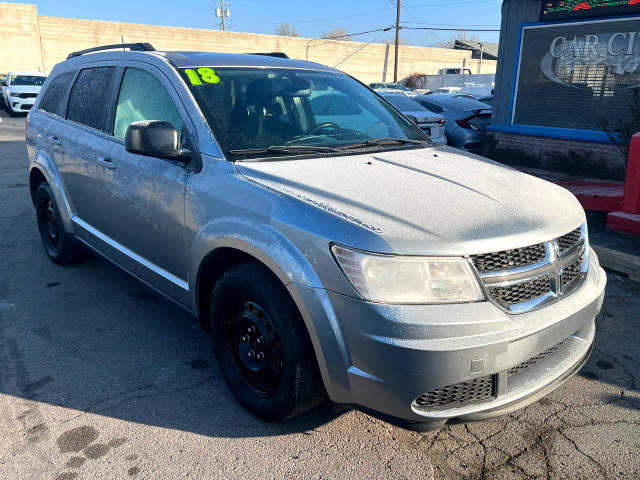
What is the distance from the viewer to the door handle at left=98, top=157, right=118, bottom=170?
3646 millimetres

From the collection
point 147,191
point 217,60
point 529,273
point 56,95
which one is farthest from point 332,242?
point 56,95

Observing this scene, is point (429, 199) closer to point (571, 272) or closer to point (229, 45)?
point (571, 272)

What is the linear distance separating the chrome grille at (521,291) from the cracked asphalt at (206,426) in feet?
2.69

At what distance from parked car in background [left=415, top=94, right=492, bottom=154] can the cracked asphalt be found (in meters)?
7.47

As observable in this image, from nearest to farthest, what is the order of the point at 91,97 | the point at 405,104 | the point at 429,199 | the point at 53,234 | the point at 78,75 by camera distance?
the point at 429,199 → the point at 91,97 → the point at 78,75 → the point at 53,234 → the point at 405,104

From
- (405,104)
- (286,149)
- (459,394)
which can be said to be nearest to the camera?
(459,394)

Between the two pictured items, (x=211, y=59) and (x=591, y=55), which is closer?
(x=211, y=59)

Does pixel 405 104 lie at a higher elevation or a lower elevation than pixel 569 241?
higher

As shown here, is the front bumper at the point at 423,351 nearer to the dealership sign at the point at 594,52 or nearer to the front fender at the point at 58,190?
the front fender at the point at 58,190

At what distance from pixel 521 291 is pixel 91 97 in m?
3.55

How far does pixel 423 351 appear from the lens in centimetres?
209

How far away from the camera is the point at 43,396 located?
10.1 feet

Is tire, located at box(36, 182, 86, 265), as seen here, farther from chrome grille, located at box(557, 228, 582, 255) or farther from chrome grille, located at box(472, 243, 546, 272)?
chrome grille, located at box(557, 228, 582, 255)

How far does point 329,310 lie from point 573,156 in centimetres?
819
